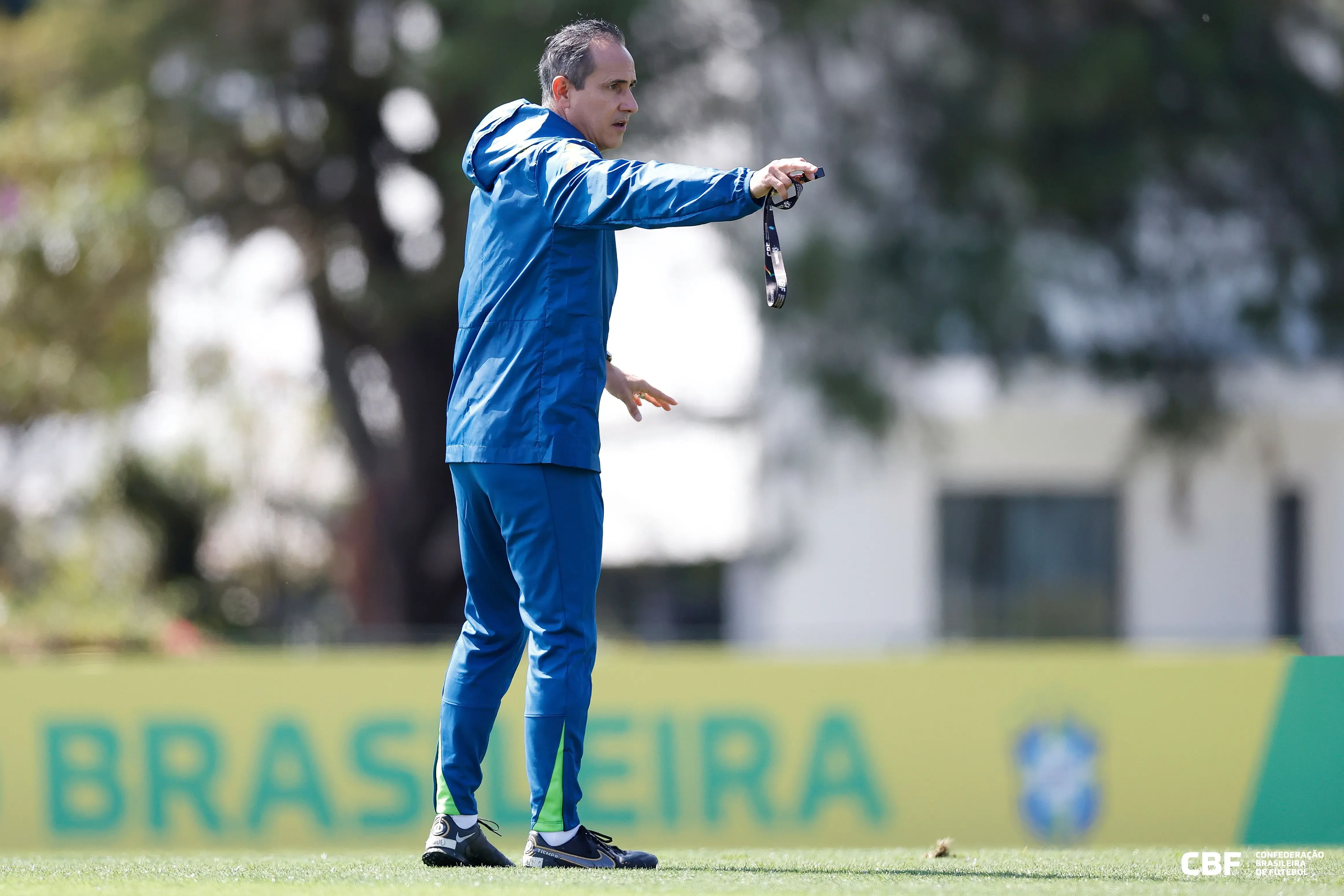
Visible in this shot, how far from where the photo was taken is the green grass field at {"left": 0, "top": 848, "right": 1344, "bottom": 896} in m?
3.12

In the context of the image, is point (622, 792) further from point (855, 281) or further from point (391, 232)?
point (391, 232)

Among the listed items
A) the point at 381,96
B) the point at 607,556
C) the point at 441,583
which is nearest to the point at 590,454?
the point at 381,96

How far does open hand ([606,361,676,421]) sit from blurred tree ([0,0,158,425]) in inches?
378

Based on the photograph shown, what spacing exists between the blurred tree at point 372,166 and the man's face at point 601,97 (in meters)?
7.19

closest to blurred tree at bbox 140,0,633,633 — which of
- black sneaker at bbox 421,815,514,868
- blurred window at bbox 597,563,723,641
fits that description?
blurred window at bbox 597,563,723,641

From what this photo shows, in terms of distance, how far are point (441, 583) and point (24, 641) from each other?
4574 mm

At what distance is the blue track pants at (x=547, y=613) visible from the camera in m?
3.51

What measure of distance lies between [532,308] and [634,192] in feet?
1.40

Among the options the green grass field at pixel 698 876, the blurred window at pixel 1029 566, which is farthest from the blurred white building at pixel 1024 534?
the green grass field at pixel 698 876

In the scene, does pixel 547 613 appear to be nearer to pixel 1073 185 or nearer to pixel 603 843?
pixel 603 843

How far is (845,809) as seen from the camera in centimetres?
761

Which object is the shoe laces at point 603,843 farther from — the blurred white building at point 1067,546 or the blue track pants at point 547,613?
the blurred white building at point 1067,546

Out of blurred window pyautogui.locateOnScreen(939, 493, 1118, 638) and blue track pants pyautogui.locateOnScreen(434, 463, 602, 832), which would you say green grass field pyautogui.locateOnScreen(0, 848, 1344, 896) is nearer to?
blue track pants pyautogui.locateOnScreen(434, 463, 602, 832)

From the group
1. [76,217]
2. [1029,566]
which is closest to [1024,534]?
[1029,566]
